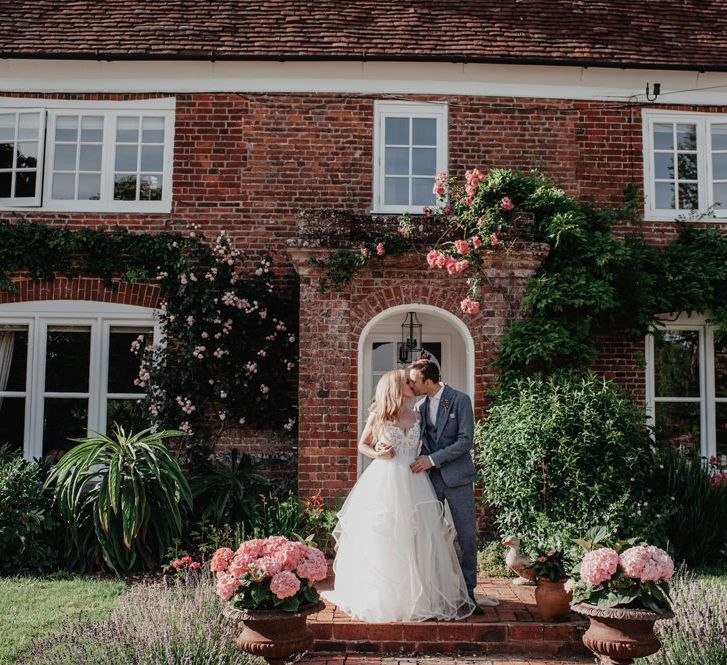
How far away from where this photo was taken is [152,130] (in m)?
10.2

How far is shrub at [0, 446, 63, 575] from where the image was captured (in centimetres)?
756

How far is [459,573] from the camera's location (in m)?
6.06

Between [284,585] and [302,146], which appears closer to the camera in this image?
[284,585]

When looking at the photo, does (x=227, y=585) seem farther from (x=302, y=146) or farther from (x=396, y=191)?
(x=302, y=146)

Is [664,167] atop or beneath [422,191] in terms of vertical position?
atop

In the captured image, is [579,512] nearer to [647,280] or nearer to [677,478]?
[677,478]

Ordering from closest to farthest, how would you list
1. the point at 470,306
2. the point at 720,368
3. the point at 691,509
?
the point at 691,509 → the point at 470,306 → the point at 720,368

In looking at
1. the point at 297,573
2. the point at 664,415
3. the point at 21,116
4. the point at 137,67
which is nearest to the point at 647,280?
the point at 664,415

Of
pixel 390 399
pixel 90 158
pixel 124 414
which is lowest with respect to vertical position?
pixel 124 414

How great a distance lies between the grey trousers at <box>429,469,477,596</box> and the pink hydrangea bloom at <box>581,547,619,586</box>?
57.6 inches

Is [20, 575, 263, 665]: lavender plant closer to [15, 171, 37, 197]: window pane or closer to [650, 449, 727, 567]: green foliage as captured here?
[650, 449, 727, 567]: green foliage

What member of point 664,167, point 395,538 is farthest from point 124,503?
point 664,167

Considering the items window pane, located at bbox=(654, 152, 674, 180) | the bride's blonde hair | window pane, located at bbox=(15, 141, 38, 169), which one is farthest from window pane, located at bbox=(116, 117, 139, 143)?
window pane, located at bbox=(654, 152, 674, 180)

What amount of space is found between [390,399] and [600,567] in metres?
2.09
